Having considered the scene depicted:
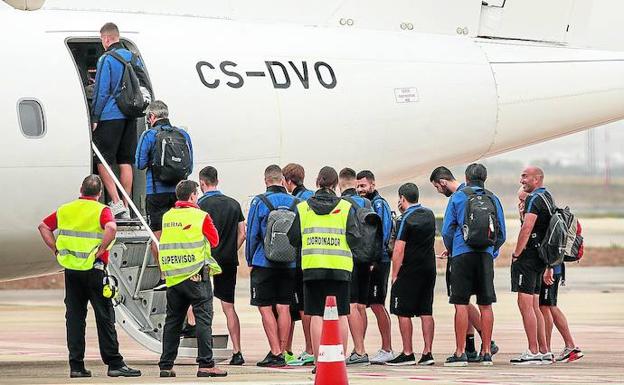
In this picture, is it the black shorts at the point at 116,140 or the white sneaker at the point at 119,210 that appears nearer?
the white sneaker at the point at 119,210

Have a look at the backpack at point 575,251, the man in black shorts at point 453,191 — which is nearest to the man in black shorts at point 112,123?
the man in black shorts at point 453,191

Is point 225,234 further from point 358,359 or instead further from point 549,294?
point 549,294

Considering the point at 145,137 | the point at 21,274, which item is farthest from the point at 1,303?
the point at 145,137

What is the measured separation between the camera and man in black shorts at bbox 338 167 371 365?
15.8 meters

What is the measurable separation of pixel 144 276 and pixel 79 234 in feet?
7.38

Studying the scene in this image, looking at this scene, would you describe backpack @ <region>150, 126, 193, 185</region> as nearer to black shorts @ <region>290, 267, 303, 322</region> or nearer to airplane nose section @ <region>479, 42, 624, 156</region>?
black shorts @ <region>290, 267, 303, 322</region>

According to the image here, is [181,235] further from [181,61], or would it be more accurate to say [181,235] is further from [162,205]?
[181,61]

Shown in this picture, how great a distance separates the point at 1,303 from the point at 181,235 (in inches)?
680

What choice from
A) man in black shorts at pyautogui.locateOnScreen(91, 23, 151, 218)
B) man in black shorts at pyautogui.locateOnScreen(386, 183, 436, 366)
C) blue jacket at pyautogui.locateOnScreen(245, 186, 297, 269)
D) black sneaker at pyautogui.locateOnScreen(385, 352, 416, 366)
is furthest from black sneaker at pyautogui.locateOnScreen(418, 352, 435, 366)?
man in black shorts at pyautogui.locateOnScreen(91, 23, 151, 218)

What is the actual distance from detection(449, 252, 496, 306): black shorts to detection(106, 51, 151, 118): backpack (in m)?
3.76

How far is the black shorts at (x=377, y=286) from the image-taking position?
1633 centimetres

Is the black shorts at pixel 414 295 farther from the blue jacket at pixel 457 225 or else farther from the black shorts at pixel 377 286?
the blue jacket at pixel 457 225

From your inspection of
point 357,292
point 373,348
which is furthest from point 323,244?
point 373,348

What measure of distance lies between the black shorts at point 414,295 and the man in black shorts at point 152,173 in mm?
2647
